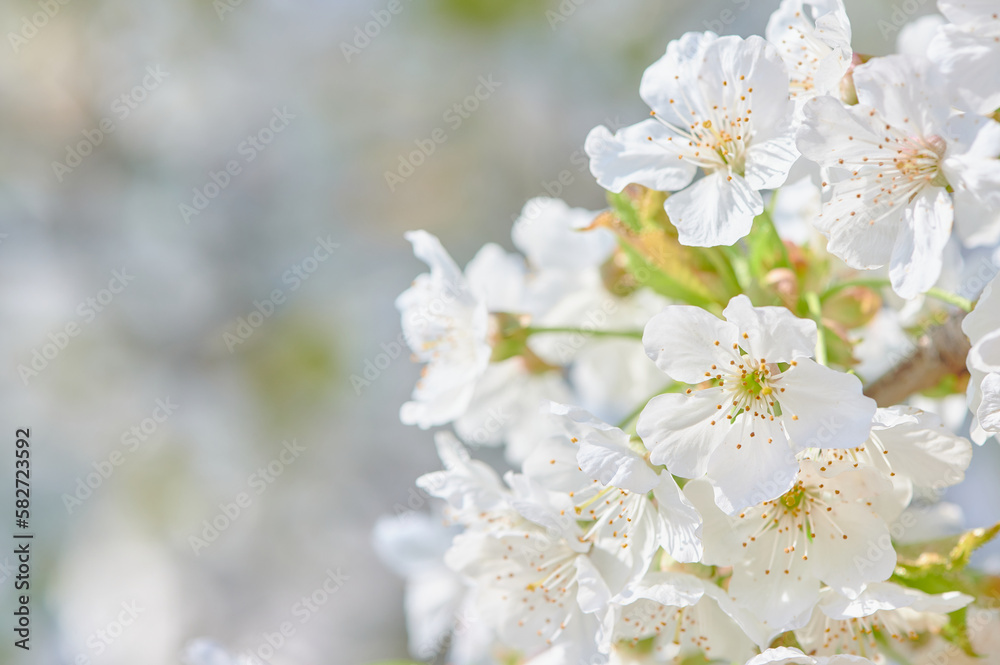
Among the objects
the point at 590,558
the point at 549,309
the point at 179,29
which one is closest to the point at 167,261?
the point at 179,29

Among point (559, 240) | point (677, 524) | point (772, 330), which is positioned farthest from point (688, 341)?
point (559, 240)

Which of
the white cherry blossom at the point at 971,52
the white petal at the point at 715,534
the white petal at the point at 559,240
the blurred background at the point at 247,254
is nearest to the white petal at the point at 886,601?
the white petal at the point at 715,534

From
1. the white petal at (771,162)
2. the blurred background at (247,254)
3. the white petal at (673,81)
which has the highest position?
the white petal at (673,81)

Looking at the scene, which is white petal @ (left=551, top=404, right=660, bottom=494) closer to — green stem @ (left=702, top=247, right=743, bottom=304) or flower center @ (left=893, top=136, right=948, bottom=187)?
green stem @ (left=702, top=247, right=743, bottom=304)

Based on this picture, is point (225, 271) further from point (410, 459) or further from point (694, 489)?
point (694, 489)

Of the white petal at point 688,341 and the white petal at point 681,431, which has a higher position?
the white petal at point 688,341

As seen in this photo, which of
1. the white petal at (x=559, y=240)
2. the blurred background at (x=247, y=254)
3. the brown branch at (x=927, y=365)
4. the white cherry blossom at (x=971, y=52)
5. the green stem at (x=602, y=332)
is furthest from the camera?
the blurred background at (x=247, y=254)

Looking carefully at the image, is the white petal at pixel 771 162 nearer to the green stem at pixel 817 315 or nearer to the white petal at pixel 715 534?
the green stem at pixel 817 315

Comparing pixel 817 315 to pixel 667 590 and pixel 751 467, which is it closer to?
pixel 751 467
